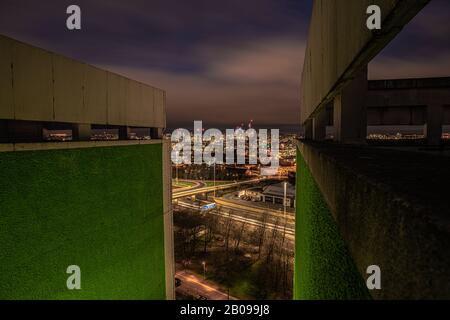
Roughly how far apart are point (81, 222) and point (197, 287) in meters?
18.5

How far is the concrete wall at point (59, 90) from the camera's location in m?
5.33

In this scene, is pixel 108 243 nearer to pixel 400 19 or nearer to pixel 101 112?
pixel 101 112

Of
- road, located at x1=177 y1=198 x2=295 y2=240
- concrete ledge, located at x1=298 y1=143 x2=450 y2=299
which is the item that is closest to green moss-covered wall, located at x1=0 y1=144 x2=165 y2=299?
concrete ledge, located at x1=298 y1=143 x2=450 y2=299

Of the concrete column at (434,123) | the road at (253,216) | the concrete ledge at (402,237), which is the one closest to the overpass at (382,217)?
the concrete ledge at (402,237)

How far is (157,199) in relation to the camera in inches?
451

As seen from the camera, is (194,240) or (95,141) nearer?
(95,141)

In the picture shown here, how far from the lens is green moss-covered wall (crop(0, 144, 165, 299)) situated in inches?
213

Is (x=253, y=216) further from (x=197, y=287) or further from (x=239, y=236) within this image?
(x=197, y=287)

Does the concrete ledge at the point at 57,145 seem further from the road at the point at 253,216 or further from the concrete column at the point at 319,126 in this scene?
the road at the point at 253,216

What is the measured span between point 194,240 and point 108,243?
24.4 m

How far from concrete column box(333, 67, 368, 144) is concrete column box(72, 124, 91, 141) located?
288 inches

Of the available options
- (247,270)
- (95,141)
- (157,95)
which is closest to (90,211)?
(95,141)

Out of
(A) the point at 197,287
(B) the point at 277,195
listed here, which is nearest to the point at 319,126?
(A) the point at 197,287

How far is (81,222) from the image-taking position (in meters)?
7.02
